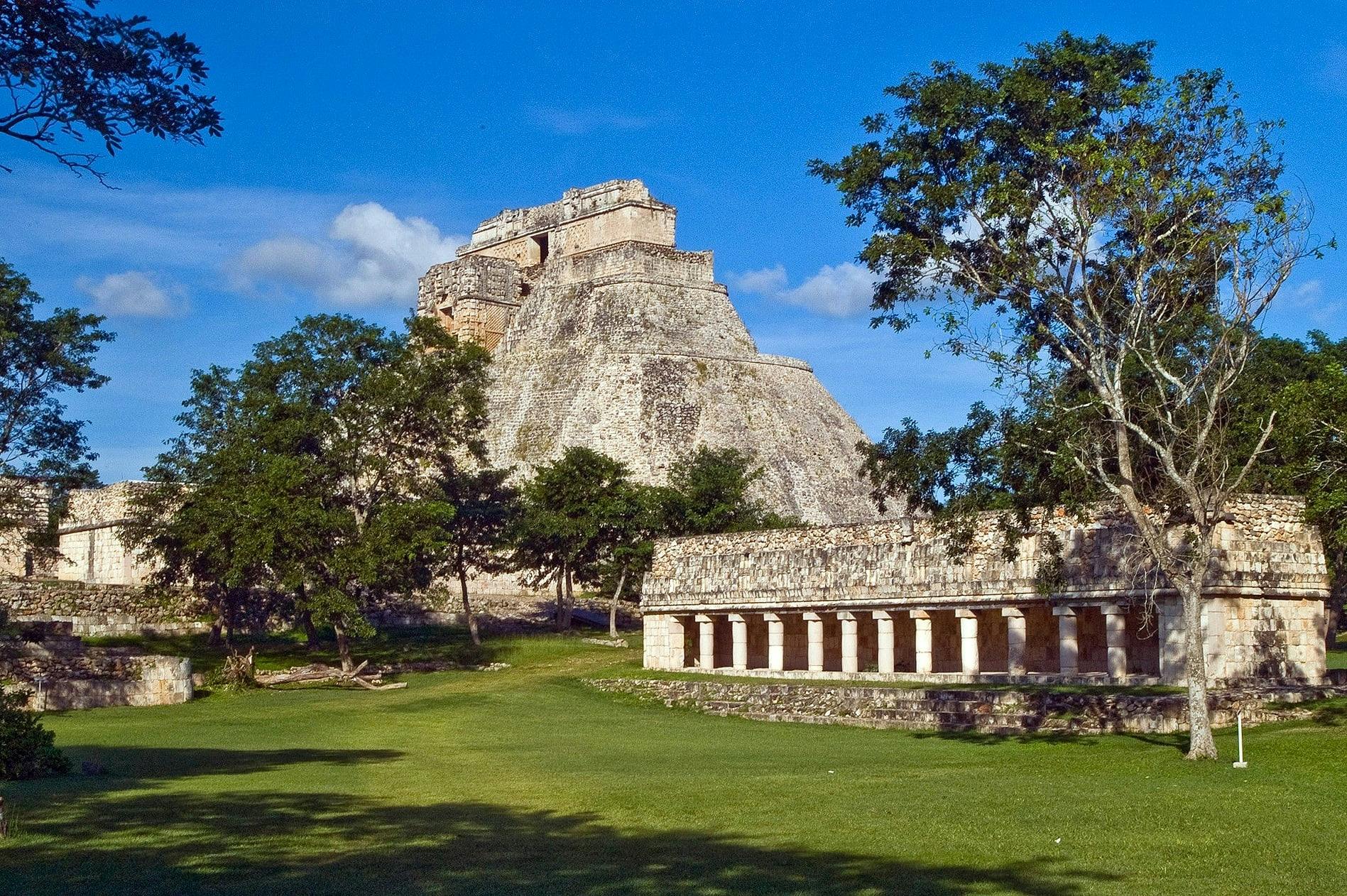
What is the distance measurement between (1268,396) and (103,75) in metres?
14.7

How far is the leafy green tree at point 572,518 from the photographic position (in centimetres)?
4709

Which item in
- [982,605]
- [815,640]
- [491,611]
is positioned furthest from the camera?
[491,611]

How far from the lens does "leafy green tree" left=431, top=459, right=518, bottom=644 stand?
4728 centimetres

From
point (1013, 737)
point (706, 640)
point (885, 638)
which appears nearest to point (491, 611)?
point (706, 640)

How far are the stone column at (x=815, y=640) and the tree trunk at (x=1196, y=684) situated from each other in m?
14.0

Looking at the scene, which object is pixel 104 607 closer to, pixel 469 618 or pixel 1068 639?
pixel 469 618

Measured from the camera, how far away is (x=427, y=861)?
402 inches

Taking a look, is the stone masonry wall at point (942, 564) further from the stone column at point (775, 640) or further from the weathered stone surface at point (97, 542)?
the weathered stone surface at point (97, 542)

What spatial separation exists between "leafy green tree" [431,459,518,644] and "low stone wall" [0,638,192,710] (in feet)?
57.8

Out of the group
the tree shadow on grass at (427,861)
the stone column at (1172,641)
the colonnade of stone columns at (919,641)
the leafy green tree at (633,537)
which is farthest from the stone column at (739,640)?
the tree shadow on grass at (427,861)

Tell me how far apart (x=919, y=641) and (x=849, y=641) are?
228cm

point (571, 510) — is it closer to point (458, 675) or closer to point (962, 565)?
point (458, 675)

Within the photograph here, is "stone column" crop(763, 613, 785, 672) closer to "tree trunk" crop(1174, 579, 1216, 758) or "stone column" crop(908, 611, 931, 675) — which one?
"stone column" crop(908, 611, 931, 675)

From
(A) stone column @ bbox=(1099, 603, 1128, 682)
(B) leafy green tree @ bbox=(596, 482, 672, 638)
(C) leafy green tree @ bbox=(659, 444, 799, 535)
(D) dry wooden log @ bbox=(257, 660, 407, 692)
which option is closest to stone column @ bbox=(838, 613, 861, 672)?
(A) stone column @ bbox=(1099, 603, 1128, 682)
